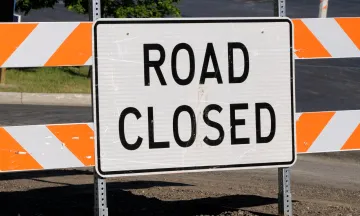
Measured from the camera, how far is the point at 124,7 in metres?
22.7

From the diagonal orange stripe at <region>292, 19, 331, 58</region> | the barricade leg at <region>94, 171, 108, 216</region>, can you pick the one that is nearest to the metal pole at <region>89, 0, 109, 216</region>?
the barricade leg at <region>94, 171, 108, 216</region>

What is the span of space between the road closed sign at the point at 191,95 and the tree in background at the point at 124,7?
1708 cm

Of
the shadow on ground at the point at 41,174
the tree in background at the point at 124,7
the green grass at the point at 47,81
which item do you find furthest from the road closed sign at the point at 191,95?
the tree in background at the point at 124,7

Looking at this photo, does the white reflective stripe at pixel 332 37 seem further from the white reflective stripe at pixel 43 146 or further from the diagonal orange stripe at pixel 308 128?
the white reflective stripe at pixel 43 146

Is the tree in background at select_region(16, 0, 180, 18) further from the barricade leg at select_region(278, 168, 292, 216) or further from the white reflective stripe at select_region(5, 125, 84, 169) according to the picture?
the white reflective stripe at select_region(5, 125, 84, 169)

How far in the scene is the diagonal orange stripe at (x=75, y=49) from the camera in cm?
500

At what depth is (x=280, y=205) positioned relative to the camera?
6.00 metres

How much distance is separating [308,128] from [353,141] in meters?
0.36

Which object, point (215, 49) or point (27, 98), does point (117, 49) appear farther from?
point (27, 98)

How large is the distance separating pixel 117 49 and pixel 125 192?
3.16m

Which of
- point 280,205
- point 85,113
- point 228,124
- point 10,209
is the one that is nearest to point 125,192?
point 10,209

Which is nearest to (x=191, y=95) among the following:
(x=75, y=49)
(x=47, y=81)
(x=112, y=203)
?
(x=75, y=49)

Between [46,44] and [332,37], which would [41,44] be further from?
[332,37]

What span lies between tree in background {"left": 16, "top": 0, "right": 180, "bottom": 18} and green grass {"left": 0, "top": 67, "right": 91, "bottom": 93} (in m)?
1.75
